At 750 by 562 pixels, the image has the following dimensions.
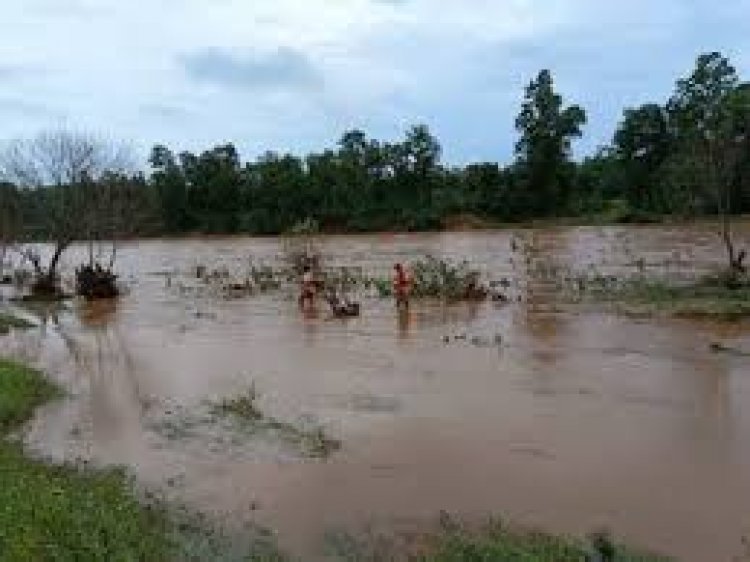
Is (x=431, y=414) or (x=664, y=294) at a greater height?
(x=664, y=294)

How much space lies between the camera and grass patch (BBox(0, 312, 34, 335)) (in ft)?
89.1

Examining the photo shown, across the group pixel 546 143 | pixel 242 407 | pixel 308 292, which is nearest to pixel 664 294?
pixel 308 292

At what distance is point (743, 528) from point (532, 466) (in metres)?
2.93

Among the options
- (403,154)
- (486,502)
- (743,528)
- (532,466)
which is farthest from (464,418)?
(403,154)

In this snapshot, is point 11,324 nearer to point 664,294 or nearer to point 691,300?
point 664,294

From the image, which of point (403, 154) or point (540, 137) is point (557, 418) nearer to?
point (540, 137)

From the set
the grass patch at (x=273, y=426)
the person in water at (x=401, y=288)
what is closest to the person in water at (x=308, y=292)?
the person in water at (x=401, y=288)

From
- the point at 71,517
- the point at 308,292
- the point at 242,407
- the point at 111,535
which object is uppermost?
the point at 308,292

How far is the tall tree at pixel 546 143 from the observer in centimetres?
7319

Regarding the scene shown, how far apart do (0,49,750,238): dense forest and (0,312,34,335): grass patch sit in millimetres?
35915

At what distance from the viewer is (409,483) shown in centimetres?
1196

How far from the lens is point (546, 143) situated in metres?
74.4

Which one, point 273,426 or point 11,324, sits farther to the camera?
point 11,324

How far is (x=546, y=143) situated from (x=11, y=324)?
169ft
